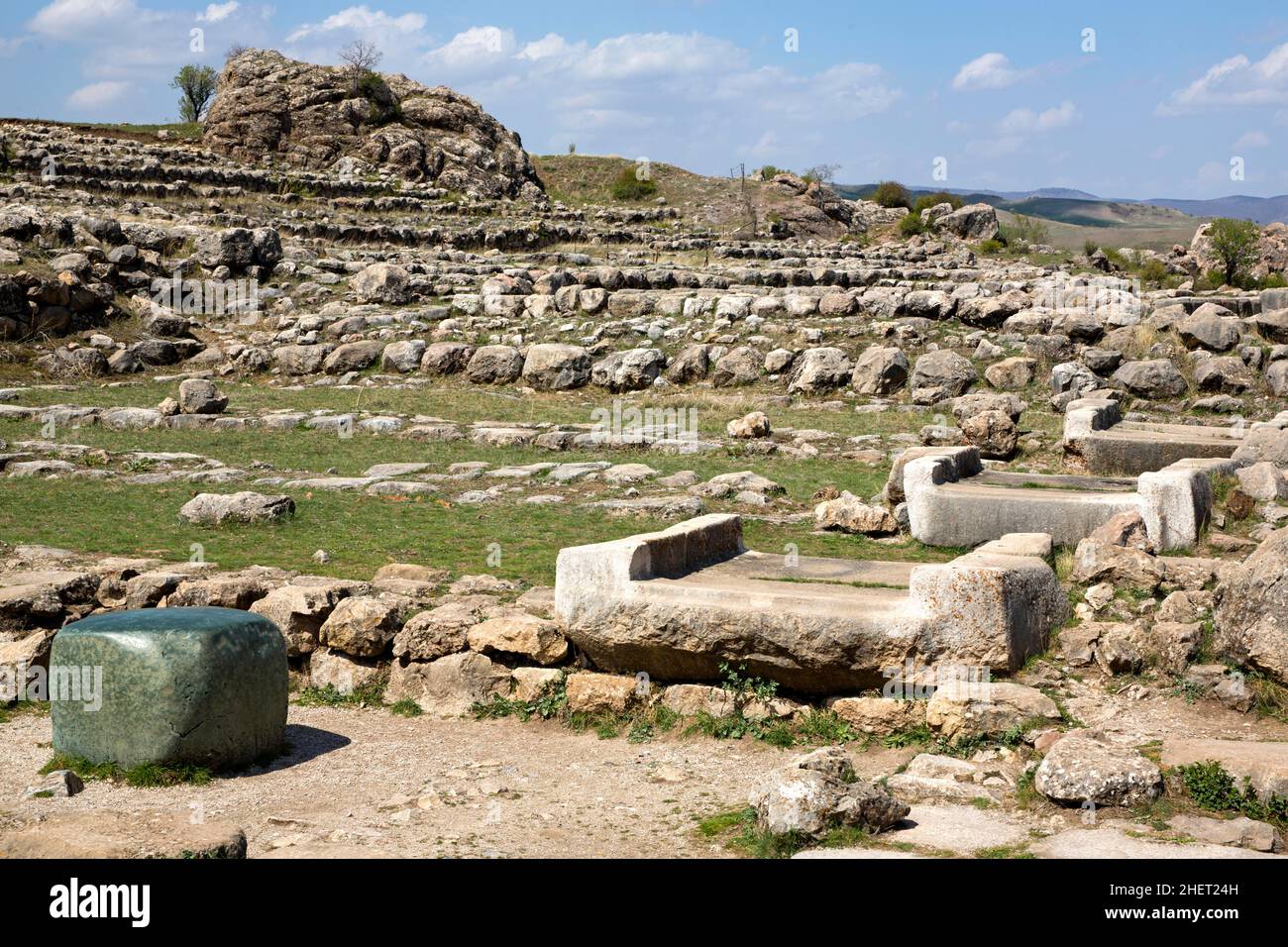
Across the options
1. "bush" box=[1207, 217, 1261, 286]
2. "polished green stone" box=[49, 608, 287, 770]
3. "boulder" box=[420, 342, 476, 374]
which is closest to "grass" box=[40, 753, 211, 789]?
"polished green stone" box=[49, 608, 287, 770]

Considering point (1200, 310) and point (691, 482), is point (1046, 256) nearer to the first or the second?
point (1200, 310)

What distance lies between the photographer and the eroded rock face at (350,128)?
155 feet

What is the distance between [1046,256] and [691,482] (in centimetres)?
2966

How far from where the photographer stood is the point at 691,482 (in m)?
13.5

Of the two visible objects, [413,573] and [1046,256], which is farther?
[1046,256]

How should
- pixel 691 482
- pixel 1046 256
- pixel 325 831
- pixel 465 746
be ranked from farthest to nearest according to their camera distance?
pixel 1046 256, pixel 691 482, pixel 465 746, pixel 325 831

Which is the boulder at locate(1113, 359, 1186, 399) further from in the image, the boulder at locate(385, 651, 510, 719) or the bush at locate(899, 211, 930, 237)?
the bush at locate(899, 211, 930, 237)

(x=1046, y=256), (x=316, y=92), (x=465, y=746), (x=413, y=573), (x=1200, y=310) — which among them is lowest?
(x=465, y=746)

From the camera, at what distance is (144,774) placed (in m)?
6.12

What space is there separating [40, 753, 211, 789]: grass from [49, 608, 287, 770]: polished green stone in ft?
0.12

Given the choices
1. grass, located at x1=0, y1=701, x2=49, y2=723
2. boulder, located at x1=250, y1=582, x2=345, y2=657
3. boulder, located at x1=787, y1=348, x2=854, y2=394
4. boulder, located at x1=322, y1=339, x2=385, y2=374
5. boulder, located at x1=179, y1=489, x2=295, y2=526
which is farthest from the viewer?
boulder, located at x1=322, y1=339, x2=385, y2=374

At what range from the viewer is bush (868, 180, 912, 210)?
54.7 metres
